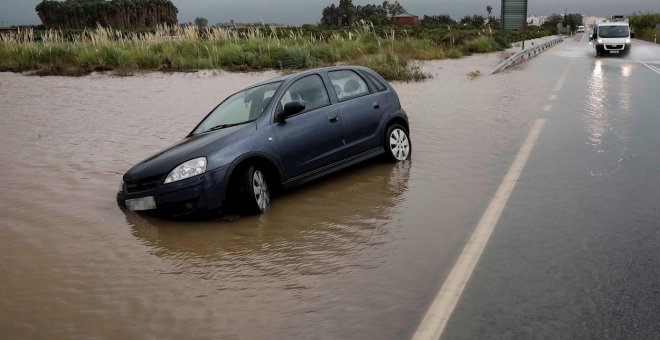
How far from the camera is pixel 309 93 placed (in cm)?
815

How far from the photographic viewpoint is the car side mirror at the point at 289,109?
24.4 ft

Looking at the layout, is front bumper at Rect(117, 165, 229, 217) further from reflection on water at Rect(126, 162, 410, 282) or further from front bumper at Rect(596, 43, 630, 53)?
front bumper at Rect(596, 43, 630, 53)

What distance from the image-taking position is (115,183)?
8695 millimetres

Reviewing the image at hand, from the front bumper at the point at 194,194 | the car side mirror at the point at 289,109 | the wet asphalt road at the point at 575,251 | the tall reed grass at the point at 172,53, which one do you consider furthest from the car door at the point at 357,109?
the tall reed grass at the point at 172,53

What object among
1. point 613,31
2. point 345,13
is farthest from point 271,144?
point 345,13

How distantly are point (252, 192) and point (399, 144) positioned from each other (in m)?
3.11

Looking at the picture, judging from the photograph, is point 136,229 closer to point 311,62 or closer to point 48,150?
point 48,150

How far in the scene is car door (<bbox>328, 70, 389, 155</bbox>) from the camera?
834 cm

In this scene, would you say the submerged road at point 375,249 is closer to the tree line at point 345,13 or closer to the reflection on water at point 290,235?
the reflection on water at point 290,235

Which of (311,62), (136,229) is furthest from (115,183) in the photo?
(311,62)

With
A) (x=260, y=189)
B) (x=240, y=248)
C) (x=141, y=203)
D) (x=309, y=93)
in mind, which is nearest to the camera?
(x=240, y=248)

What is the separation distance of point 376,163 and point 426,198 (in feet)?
7.23

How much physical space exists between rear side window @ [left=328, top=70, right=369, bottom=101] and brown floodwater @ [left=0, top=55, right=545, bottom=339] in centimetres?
105

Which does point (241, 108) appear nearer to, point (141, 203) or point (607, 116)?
point (141, 203)
